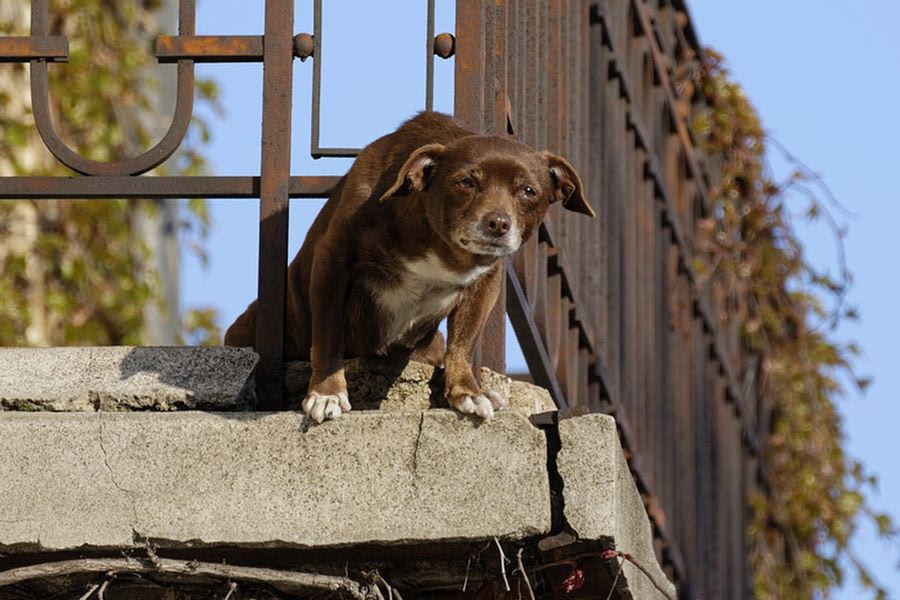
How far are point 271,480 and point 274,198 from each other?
783mm

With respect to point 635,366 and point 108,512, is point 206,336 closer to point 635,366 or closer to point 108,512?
point 635,366

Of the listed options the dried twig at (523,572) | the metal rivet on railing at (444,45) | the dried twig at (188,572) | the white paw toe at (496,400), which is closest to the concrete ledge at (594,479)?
the dried twig at (523,572)

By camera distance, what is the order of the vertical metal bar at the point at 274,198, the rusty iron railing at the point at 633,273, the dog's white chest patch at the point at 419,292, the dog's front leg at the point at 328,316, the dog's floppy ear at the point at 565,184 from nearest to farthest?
the dog's front leg at the point at 328,316 < the vertical metal bar at the point at 274,198 < the dog's white chest patch at the point at 419,292 < the dog's floppy ear at the point at 565,184 < the rusty iron railing at the point at 633,273

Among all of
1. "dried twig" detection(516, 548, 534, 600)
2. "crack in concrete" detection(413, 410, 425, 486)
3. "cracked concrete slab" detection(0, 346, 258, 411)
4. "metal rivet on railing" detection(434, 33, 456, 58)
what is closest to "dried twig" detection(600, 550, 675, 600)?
"dried twig" detection(516, 548, 534, 600)

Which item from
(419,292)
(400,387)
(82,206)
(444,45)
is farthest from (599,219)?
(82,206)

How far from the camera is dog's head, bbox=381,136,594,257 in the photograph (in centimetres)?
473

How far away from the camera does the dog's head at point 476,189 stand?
4.73 meters

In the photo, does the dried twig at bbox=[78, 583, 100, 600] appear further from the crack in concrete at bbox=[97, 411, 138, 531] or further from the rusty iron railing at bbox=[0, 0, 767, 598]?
the rusty iron railing at bbox=[0, 0, 767, 598]

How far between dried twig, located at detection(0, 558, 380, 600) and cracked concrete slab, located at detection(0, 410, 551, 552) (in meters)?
0.04

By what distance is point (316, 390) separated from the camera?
4.42 m

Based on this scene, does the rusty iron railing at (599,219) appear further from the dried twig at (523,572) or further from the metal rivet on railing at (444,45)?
the dried twig at (523,572)

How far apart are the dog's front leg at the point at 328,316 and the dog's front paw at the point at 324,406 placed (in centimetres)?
4

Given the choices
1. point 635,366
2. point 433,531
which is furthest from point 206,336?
point 433,531

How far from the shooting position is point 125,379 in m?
4.39
